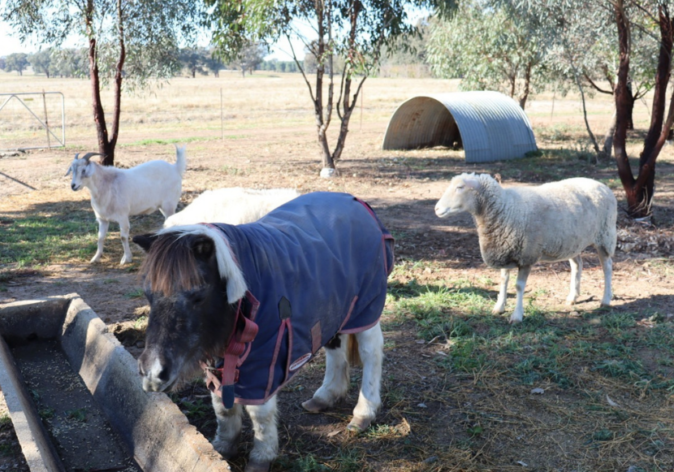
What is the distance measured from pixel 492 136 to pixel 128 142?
13778mm

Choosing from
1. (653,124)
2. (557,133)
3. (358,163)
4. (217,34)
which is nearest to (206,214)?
(653,124)

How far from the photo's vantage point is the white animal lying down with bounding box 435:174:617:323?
21.2 ft

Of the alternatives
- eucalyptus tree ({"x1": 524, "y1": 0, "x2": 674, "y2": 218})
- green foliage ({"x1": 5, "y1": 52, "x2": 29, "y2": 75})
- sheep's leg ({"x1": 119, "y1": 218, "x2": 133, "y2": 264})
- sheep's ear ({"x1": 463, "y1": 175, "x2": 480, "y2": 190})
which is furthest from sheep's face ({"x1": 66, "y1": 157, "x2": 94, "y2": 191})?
green foliage ({"x1": 5, "y1": 52, "x2": 29, "y2": 75})

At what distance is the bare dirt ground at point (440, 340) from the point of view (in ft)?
13.6

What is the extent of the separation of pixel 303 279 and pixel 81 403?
102 inches

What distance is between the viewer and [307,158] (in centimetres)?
2003

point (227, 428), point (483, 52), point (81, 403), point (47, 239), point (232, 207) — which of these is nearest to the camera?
point (227, 428)

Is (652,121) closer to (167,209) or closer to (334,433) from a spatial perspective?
(167,209)

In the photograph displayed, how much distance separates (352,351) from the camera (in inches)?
184

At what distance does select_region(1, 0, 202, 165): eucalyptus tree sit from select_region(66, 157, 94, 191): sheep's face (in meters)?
5.42

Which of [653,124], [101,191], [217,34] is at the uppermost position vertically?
[217,34]

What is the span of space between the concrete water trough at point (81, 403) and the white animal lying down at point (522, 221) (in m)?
3.78

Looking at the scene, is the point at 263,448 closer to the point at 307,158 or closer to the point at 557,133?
the point at 307,158

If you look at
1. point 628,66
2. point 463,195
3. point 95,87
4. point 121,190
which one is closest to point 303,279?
point 463,195
